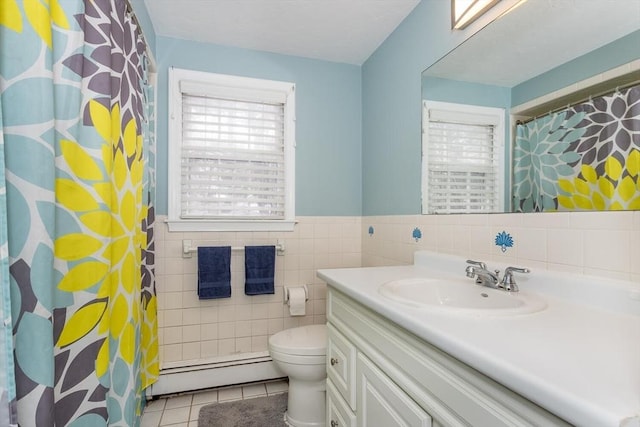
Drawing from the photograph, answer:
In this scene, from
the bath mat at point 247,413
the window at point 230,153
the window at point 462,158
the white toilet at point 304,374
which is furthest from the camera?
the window at point 230,153

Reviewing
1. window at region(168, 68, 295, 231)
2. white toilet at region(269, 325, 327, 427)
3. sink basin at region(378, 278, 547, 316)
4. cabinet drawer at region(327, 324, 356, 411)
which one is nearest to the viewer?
sink basin at region(378, 278, 547, 316)

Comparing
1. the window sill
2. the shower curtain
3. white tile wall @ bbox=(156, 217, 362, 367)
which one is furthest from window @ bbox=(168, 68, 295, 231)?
the shower curtain

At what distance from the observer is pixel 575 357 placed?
555mm

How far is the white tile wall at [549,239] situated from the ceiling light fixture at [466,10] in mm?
846

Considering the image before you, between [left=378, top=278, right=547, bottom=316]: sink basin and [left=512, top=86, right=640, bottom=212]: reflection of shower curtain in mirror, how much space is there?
1.08 feet

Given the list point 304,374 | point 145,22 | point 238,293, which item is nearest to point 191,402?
point 238,293

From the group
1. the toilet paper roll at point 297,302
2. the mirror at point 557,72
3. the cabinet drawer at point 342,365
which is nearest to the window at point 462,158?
the mirror at point 557,72

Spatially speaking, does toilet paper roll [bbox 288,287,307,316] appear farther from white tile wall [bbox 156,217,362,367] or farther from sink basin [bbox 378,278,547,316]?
sink basin [bbox 378,278,547,316]

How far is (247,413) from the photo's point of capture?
5.92 feet

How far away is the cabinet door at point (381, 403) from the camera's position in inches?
31.5

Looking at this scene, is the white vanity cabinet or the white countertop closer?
the white countertop

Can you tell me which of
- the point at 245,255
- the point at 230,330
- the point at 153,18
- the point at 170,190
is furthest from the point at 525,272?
the point at 153,18

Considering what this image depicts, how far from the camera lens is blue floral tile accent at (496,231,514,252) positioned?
1.22 metres

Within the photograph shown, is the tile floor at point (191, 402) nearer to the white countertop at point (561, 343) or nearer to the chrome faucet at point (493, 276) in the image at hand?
the white countertop at point (561, 343)
